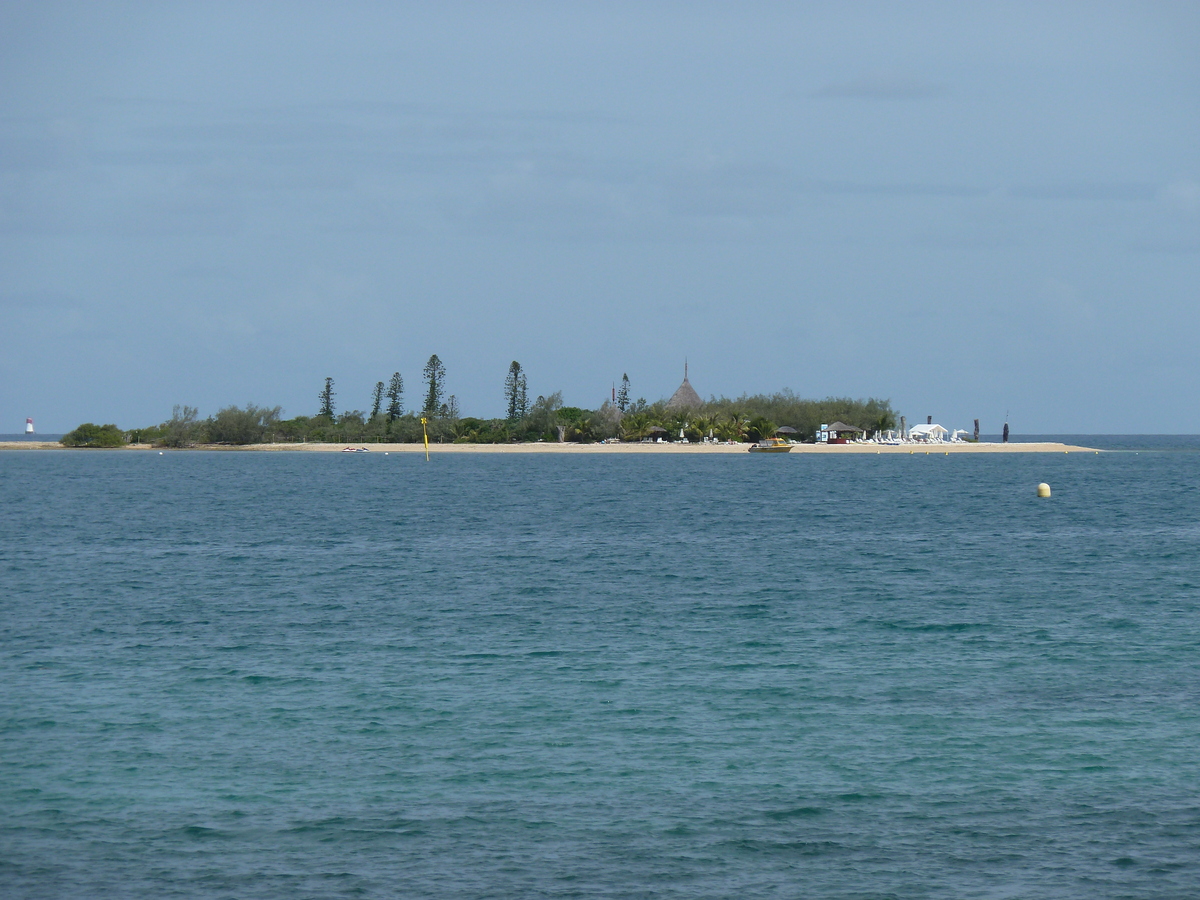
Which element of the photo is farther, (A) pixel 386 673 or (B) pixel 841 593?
(B) pixel 841 593

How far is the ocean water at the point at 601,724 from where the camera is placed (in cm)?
1421

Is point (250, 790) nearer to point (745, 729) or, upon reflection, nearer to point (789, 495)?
point (745, 729)

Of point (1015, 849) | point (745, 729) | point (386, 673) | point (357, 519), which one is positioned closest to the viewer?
point (1015, 849)

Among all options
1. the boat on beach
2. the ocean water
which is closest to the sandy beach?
the boat on beach

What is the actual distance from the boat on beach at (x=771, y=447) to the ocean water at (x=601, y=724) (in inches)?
4721

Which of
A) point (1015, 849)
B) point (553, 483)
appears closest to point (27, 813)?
point (1015, 849)

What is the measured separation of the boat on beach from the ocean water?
393ft

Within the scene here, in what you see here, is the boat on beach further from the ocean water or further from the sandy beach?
the ocean water

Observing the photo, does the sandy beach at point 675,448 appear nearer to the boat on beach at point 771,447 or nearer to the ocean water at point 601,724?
the boat on beach at point 771,447

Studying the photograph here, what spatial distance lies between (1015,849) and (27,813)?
1292 cm

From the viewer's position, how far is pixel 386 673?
80.9ft

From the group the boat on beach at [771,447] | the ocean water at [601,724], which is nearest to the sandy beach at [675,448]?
the boat on beach at [771,447]

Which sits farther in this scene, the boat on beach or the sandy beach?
the sandy beach

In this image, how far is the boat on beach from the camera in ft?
561
